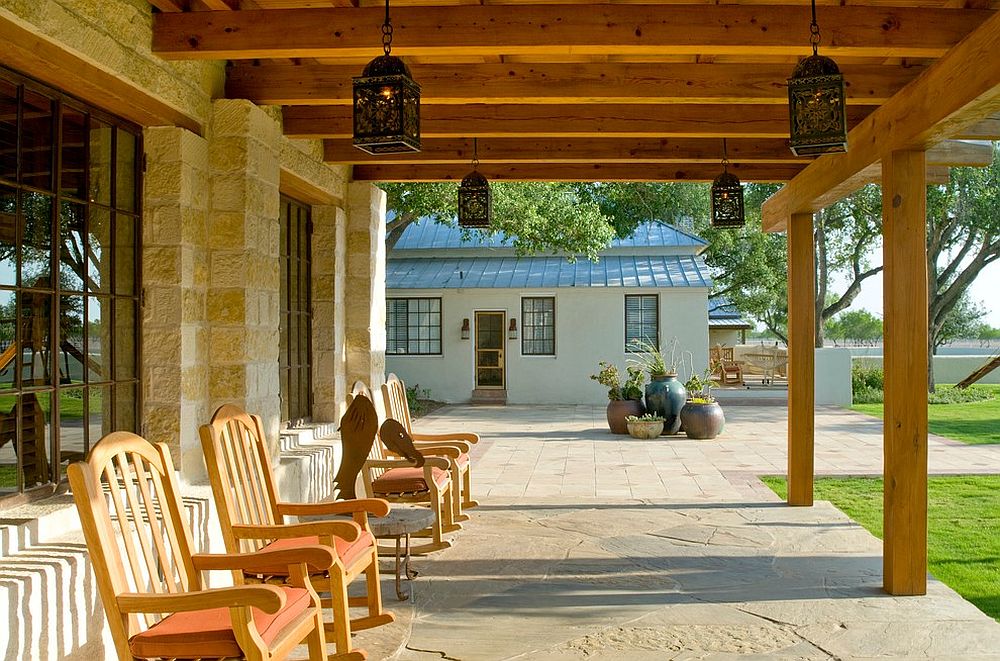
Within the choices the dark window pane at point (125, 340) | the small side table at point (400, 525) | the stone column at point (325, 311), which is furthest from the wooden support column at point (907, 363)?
the stone column at point (325, 311)

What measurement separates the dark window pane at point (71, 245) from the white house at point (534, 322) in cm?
1311

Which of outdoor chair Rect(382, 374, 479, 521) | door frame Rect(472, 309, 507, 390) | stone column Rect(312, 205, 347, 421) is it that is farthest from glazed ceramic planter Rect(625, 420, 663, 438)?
door frame Rect(472, 309, 507, 390)

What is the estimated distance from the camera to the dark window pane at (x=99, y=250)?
13.8ft

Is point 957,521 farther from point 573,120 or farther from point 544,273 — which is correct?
point 544,273

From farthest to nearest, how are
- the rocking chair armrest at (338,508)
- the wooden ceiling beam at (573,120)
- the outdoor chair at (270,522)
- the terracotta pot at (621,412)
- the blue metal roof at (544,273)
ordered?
1. the blue metal roof at (544,273)
2. the terracotta pot at (621,412)
3. the wooden ceiling beam at (573,120)
4. the rocking chair armrest at (338,508)
5. the outdoor chair at (270,522)

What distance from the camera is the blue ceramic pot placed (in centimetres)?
1177

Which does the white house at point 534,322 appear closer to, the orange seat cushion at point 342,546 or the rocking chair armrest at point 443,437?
the rocking chair armrest at point 443,437

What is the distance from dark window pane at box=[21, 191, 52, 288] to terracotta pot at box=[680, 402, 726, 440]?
28.7 ft

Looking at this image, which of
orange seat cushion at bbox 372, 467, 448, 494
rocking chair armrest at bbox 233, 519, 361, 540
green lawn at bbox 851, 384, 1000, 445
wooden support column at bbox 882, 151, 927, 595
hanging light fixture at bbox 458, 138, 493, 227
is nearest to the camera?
rocking chair armrest at bbox 233, 519, 361, 540

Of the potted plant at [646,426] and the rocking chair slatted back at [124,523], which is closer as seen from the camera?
the rocking chair slatted back at [124,523]

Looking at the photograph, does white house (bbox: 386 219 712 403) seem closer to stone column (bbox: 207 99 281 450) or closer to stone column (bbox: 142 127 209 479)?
stone column (bbox: 207 99 281 450)

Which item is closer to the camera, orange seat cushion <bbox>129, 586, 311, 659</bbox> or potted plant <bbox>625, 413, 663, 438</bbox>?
orange seat cushion <bbox>129, 586, 311, 659</bbox>

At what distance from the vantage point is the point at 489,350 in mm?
17641

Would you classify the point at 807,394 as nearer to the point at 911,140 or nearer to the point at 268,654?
the point at 911,140
